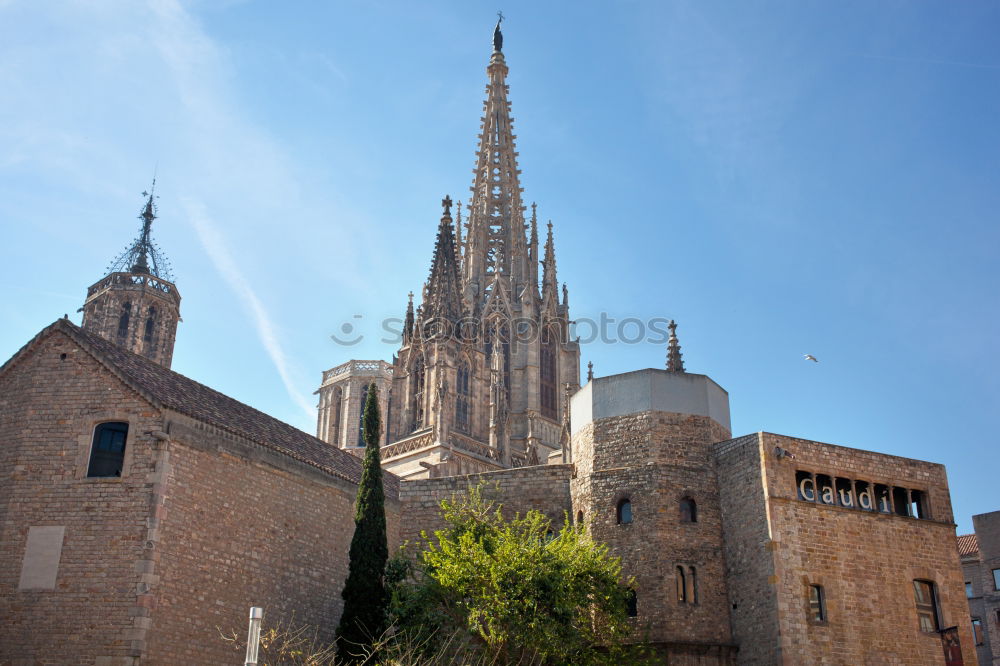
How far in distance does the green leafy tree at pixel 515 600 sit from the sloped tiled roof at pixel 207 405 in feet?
12.5

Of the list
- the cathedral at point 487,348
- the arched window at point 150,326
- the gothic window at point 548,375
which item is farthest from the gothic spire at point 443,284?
the arched window at point 150,326

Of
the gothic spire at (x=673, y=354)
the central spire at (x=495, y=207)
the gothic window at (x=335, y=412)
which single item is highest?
the central spire at (x=495, y=207)

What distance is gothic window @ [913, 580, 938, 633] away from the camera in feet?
80.0

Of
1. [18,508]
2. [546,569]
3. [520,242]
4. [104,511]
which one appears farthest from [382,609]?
[520,242]

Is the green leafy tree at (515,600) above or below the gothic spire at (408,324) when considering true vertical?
below

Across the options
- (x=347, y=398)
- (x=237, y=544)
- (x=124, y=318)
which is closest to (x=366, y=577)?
(x=237, y=544)

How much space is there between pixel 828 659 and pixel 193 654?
1307 centimetres

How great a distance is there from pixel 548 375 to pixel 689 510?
1537 inches

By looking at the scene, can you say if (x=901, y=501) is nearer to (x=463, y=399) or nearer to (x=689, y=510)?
(x=689, y=510)

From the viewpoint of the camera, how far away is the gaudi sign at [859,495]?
24.5 metres

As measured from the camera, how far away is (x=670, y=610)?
23.6 m

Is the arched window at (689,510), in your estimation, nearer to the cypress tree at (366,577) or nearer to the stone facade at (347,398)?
the cypress tree at (366,577)

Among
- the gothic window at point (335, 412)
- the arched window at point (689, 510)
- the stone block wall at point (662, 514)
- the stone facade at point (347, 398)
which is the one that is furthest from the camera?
the gothic window at point (335, 412)

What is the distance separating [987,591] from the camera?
1444 inches
